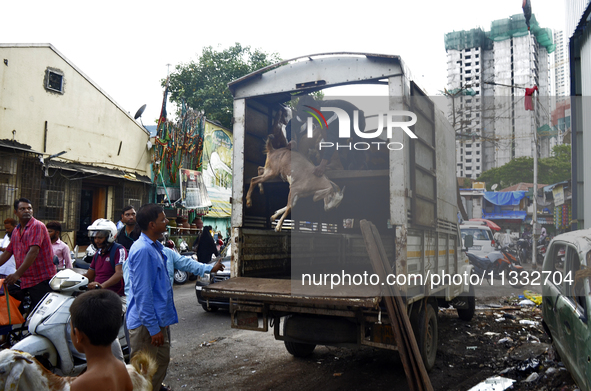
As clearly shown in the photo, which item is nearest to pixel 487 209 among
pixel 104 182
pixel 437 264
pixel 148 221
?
pixel 104 182

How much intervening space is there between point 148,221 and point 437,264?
3.57 m

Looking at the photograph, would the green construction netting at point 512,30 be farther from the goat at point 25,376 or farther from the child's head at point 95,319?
the goat at point 25,376

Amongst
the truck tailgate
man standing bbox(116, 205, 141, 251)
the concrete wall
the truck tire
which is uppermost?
the concrete wall

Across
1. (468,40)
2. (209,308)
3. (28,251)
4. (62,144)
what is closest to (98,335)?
(28,251)

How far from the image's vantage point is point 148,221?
338 cm

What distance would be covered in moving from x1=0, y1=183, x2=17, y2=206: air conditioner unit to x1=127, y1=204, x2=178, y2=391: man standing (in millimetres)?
9582

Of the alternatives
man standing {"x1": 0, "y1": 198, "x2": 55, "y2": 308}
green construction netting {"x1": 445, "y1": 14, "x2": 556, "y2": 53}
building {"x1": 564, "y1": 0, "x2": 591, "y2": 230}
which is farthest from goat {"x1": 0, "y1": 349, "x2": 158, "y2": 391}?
green construction netting {"x1": 445, "y1": 14, "x2": 556, "y2": 53}

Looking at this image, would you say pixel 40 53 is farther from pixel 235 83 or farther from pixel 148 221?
pixel 148 221

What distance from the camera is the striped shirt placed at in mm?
4652

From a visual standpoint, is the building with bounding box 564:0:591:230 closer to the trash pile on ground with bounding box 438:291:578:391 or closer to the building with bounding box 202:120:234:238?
the trash pile on ground with bounding box 438:291:578:391

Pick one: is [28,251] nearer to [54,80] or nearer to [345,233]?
[345,233]

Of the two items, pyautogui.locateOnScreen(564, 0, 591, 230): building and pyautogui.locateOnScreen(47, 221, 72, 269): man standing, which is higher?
pyautogui.locateOnScreen(564, 0, 591, 230): building

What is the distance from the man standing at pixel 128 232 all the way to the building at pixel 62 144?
765cm

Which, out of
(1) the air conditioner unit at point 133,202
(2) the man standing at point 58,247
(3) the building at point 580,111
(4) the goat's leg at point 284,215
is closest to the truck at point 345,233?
(4) the goat's leg at point 284,215
